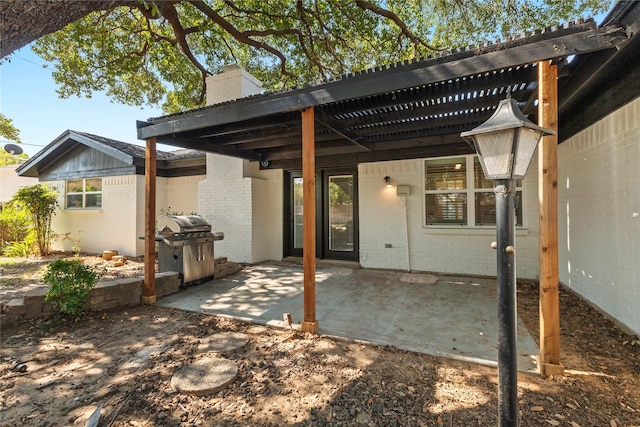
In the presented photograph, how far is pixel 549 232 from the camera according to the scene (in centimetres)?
233

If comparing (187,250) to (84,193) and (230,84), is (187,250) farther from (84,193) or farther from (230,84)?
(84,193)

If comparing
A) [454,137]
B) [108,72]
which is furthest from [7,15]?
[108,72]

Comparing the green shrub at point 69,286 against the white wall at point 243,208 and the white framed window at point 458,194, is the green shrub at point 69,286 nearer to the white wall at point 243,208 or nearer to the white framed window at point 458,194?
the white wall at point 243,208

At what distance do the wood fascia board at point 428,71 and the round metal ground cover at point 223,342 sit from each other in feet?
8.84

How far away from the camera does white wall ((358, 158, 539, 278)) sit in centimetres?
534

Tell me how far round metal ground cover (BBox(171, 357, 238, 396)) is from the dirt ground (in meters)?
0.06

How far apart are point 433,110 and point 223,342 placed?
388 cm

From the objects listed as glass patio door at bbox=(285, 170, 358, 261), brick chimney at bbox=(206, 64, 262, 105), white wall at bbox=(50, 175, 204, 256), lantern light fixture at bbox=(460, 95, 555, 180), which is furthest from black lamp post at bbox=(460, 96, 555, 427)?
white wall at bbox=(50, 175, 204, 256)

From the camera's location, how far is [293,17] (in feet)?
24.7

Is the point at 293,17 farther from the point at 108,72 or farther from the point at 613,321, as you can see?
the point at 613,321

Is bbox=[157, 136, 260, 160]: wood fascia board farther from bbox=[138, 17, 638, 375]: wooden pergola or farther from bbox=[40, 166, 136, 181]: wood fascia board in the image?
bbox=[40, 166, 136, 181]: wood fascia board

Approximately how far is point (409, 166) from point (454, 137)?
44.9 inches

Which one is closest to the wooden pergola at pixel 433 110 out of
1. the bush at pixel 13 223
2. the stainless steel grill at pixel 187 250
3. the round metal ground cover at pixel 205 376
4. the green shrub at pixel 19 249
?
the stainless steel grill at pixel 187 250

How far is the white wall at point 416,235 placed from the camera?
5.34m
